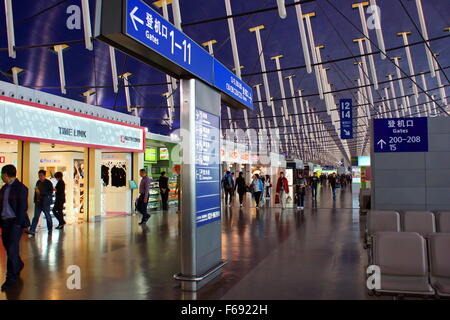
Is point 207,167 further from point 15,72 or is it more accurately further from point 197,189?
point 15,72

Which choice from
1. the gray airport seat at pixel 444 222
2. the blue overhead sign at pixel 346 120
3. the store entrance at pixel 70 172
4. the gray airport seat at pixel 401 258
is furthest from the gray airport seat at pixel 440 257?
the blue overhead sign at pixel 346 120

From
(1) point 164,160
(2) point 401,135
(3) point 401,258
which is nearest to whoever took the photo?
(3) point 401,258

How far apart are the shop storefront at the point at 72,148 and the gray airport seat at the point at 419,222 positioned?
860 cm

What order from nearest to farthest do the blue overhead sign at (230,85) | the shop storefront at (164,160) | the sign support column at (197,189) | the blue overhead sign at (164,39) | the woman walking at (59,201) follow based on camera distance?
the blue overhead sign at (164,39) < the sign support column at (197,189) < the blue overhead sign at (230,85) < the woman walking at (59,201) < the shop storefront at (164,160)

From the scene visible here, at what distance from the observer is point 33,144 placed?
411 inches

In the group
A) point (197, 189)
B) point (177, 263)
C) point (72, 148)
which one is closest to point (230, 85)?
point (197, 189)

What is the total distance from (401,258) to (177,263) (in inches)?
143

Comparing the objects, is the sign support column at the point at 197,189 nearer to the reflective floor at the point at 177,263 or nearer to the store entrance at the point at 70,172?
the reflective floor at the point at 177,263

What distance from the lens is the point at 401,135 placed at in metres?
8.22

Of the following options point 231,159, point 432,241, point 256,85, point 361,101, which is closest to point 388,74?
point 361,101

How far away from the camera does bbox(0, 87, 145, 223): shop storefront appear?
32.7 feet

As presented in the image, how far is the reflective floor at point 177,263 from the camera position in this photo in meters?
5.00

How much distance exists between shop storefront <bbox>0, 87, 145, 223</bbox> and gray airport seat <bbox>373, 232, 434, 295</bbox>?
8.48 m
